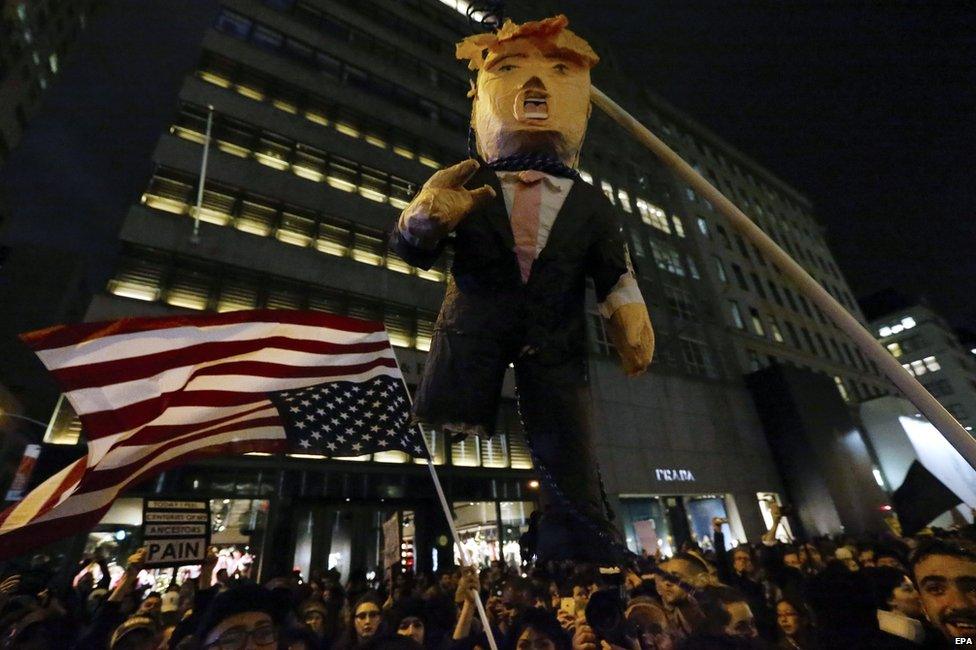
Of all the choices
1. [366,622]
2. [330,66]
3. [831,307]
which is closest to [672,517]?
→ [366,622]

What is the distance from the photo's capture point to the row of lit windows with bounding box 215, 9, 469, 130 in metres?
16.9

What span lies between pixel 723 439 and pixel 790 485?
13.3 ft

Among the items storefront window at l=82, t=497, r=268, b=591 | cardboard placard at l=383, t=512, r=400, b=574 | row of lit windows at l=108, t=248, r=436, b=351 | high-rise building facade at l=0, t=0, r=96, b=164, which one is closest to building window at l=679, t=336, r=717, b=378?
row of lit windows at l=108, t=248, r=436, b=351

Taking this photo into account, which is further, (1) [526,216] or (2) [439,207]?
(1) [526,216]

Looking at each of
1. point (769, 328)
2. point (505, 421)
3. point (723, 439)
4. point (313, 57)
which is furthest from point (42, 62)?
point (769, 328)

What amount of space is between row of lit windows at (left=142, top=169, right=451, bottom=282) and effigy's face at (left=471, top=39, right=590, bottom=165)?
10938mm

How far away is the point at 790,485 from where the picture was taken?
70.3ft

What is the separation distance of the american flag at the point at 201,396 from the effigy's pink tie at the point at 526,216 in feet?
8.24

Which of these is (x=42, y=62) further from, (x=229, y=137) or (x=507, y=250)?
(x=507, y=250)

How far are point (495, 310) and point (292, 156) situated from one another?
16807 millimetres

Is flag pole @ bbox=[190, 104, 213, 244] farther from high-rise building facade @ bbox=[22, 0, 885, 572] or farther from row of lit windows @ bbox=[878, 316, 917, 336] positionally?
row of lit windows @ bbox=[878, 316, 917, 336]

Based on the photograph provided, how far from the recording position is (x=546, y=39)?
203 cm

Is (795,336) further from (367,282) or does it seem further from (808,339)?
(367,282)

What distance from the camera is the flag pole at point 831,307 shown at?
4.68 ft
